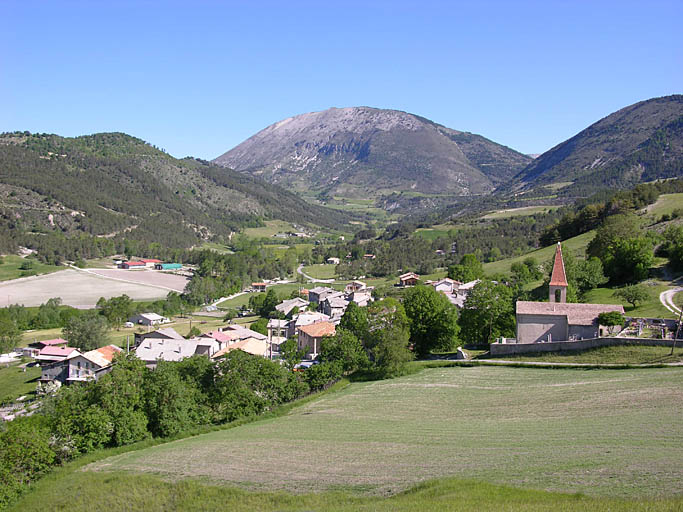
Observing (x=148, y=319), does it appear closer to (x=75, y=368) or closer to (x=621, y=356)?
(x=75, y=368)

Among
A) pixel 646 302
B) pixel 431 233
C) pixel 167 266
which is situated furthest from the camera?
pixel 431 233

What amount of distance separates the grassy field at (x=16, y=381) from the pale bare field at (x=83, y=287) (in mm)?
36122

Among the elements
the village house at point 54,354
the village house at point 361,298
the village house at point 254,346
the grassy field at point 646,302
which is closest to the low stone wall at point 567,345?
the grassy field at point 646,302

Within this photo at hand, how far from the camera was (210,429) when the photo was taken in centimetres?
3141

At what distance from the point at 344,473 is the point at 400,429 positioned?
6.42m

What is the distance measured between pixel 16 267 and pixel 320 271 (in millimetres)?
63230

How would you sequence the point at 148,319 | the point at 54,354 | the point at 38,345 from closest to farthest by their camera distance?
the point at 54,354, the point at 38,345, the point at 148,319

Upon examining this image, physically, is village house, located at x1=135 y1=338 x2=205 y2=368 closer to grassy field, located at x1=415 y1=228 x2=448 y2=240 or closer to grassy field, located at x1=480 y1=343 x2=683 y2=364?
grassy field, located at x1=480 y1=343 x2=683 y2=364

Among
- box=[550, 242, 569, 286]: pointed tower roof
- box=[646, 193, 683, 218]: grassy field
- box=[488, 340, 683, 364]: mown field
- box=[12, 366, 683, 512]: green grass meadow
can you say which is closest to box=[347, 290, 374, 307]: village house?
box=[550, 242, 569, 286]: pointed tower roof

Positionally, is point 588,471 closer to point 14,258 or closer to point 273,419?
point 273,419

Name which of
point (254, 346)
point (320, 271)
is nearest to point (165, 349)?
point (254, 346)

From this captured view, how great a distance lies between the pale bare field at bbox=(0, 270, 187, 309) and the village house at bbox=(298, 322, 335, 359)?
48.6m

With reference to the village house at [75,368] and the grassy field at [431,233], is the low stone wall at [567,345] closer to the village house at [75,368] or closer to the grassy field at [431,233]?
the village house at [75,368]

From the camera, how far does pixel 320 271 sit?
136500 mm
